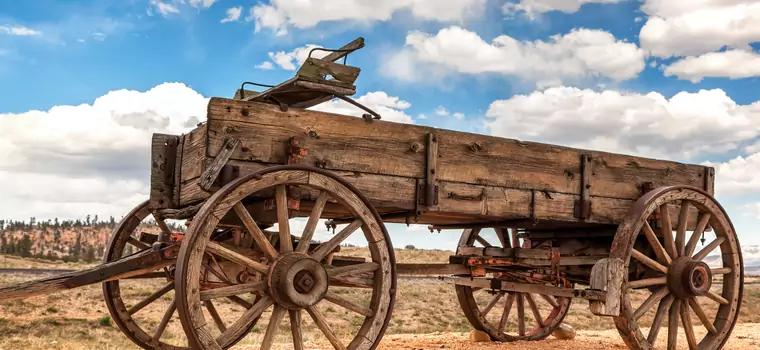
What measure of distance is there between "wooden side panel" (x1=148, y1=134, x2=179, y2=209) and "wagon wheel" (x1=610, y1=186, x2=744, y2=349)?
13.1ft

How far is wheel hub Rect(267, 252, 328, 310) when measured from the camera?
531 centimetres

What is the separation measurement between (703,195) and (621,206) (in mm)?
875

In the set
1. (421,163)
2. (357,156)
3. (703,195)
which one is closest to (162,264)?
(357,156)

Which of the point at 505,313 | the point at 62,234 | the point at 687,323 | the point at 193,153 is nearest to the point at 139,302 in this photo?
the point at 193,153

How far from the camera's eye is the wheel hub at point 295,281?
531cm

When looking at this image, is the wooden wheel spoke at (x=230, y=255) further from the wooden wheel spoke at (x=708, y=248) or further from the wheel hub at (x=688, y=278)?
the wooden wheel spoke at (x=708, y=248)

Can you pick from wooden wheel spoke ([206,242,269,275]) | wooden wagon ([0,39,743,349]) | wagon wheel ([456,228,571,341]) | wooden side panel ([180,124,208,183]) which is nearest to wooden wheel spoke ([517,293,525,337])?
wagon wheel ([456,228,571,341])

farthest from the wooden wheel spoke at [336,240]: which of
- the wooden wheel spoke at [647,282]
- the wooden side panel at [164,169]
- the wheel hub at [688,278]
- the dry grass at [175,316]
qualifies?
the dry grass at [175,316]

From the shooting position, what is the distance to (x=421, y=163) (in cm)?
631

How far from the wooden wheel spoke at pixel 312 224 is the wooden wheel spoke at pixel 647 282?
3136 mm

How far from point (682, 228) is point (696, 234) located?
282 mm

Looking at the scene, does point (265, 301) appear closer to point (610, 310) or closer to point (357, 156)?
point (357, 156)

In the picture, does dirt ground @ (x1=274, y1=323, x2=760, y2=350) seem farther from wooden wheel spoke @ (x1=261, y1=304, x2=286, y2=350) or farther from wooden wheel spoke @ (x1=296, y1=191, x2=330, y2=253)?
wooden wheel spoke @ (x1=296, y1=191, x2=330, y2=253)

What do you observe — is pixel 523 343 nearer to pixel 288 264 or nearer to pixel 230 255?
pixel 288 264
